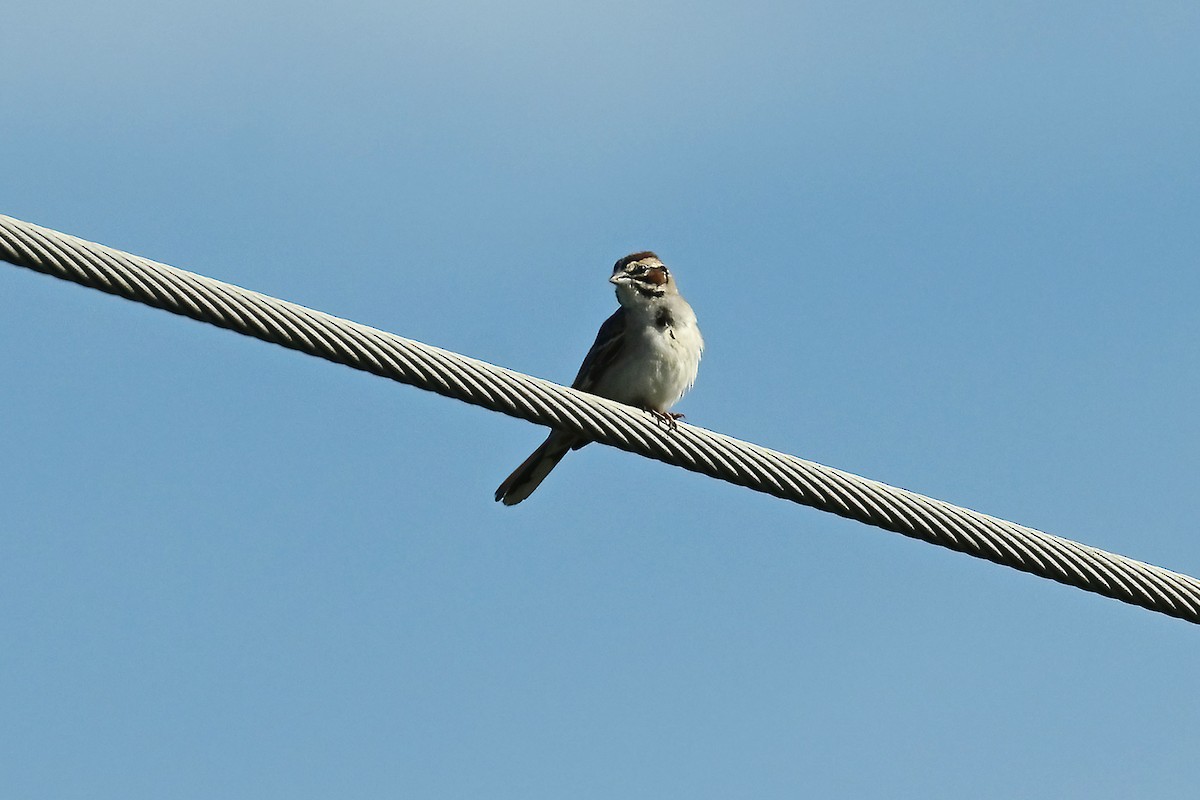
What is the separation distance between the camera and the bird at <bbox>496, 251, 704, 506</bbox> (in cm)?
998

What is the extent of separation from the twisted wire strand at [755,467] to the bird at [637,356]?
371 centimetres

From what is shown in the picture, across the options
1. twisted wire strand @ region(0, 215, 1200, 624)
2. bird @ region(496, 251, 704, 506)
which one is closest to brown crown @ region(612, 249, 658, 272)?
bird @ region(496, 251, 704, 506)

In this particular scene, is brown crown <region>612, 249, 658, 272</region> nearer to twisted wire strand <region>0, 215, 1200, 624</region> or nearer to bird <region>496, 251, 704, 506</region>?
bird <region>496, 251, 704, 506</region>

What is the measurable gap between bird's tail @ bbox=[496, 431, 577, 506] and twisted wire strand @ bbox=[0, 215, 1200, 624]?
142 inches

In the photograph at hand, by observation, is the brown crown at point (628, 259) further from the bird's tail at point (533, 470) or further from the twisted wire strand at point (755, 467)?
the twisted wire strand at point (755, 467)

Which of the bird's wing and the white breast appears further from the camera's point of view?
the bird's wing

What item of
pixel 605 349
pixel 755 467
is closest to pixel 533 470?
pixel 605 349

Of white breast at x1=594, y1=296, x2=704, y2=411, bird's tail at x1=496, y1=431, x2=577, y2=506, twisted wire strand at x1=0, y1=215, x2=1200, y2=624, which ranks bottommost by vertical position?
twisted wire strand at x1=0, y1=215, x2=1200, y2=624

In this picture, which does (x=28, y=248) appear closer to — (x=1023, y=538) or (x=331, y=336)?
(x=331, y=336)

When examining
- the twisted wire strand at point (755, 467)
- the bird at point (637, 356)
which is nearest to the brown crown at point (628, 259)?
the bird at point (637, 356)

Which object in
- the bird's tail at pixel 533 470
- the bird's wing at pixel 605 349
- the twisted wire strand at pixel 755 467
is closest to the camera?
the twisted wire strand at pixel 755 467

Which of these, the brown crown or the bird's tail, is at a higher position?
the brown crown

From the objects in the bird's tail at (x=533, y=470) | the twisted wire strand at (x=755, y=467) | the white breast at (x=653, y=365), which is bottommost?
the twisted wire strand at (x=755, y=467)

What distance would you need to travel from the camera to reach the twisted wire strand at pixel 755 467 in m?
5.45
